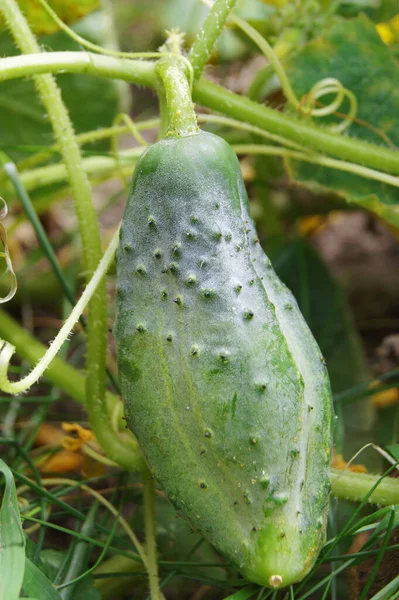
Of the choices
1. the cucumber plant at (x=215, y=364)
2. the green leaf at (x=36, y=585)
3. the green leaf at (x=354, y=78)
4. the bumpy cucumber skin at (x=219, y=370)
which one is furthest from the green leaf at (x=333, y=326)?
the green leaf at (x=36, y=585)

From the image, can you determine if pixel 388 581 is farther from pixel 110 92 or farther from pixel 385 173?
pixel 110 92

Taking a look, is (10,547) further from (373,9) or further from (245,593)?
(373,9)

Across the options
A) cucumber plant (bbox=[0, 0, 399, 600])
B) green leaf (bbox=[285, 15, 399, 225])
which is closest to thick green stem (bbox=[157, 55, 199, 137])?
cucumber plant (bbox=[0, 0, 399, 600])

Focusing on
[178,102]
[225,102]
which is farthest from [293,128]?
[178,102]

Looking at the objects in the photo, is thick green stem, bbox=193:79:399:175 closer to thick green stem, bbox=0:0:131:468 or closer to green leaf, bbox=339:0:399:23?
thick green stem, bbox=0:0:131:468

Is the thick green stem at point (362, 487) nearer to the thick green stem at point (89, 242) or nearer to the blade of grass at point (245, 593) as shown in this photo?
the blade of grass at point (245, 593)

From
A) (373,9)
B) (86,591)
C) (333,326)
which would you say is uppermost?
(373,9)
